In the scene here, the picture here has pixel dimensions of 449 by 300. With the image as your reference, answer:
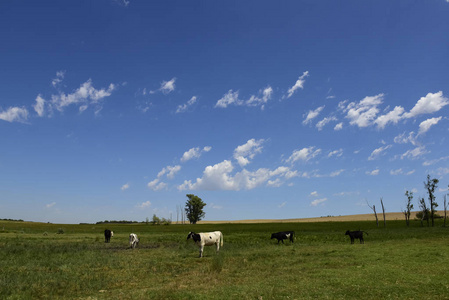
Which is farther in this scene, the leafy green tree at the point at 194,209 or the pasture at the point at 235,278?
the leafy green tree at the point at 194,209

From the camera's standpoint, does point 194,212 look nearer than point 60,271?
Result: No

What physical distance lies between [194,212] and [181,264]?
134992 millimetres

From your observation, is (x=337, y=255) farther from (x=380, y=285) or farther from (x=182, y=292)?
(x=182, y=292)

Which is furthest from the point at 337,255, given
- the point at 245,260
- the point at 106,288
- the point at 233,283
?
→ the point at 106,288

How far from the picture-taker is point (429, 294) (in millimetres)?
11055

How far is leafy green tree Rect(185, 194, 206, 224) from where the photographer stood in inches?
5935

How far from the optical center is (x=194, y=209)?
15212cm

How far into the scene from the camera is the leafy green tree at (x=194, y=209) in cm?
15075

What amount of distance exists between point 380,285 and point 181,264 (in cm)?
1180

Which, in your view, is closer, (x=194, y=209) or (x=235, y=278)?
(x=235, y=278)

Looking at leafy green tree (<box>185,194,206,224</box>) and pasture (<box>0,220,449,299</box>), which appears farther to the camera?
leafy green tree (<box>185,194,206,224</box>)

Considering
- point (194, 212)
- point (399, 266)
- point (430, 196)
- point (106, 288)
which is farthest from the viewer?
point (194, 212)

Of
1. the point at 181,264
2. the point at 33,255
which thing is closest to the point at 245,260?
the point at 181,264

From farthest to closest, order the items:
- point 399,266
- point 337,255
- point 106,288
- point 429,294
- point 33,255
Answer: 1. point 33,255
2. point 337,255
3. point 399,266
4. point 106,288
5. point 429,294
